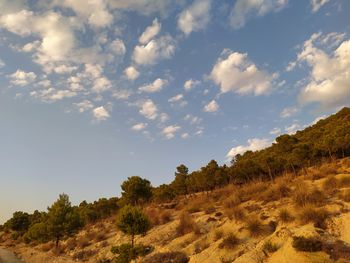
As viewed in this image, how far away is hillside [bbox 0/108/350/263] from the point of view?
20219 millimetres

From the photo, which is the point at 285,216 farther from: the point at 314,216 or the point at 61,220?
the point at 61,220

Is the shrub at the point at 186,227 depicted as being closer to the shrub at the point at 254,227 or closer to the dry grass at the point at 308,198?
the shrub at the point at 254,227

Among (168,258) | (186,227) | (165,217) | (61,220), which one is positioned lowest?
(168,258)

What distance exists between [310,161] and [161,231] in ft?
110

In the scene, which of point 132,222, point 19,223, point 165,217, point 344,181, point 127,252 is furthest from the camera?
point 19,223

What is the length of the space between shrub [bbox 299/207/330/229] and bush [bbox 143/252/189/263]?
1006cm

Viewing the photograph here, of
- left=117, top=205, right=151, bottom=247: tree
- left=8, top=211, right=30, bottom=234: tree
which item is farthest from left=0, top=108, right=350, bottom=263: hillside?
left=8, top=211, right=30, bottom=234: tree

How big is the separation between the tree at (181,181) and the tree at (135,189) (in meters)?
Answer: 7.84

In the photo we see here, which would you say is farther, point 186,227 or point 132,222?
point 186,227

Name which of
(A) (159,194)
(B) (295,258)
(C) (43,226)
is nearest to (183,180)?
(A) (159,194)

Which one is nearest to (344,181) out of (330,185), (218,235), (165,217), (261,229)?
(330,185)

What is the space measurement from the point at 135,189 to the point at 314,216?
41.3 meters

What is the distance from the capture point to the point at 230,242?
82.6 ft

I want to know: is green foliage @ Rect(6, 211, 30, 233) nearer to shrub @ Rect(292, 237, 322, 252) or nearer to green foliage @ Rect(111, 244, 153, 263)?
green foliage @ Rect(111, 244, 153, 263)
